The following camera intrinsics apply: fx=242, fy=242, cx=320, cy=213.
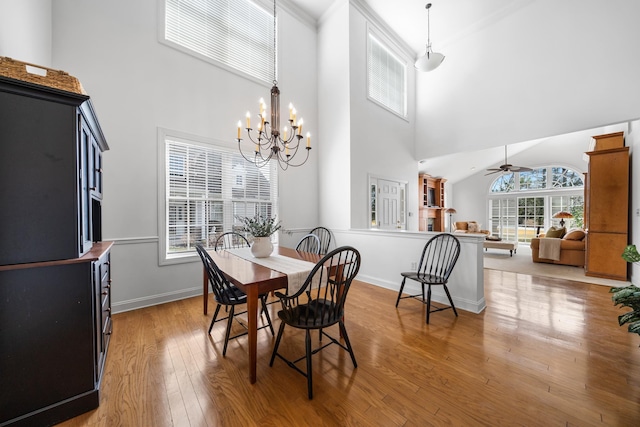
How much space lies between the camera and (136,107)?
3.00 metres

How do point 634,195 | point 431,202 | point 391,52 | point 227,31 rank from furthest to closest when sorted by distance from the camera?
point 431,202, point 391,52, point 634,195, point 227,31

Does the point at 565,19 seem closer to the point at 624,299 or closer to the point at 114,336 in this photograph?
the point at 624,299

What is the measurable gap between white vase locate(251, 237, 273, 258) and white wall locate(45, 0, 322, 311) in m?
1.45

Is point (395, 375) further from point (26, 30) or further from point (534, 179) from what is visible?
point (534, 179)

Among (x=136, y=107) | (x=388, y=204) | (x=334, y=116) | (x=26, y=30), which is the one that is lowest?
(x=388, y=204)

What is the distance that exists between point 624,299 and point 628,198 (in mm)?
4441

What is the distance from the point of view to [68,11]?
8.56 ft

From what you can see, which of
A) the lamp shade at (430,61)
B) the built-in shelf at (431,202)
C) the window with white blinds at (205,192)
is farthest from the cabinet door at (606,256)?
the window with white blinds at (205,192)

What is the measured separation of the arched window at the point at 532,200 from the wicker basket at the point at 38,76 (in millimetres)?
11535

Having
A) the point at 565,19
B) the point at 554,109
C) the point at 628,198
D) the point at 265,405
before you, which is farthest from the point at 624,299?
the point at 565,19

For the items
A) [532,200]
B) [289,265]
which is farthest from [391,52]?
[532,200]

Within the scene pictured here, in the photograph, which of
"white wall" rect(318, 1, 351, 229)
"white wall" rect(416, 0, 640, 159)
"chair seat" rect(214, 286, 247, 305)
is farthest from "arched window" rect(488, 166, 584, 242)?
"chair seat" rect(214, 286, 247, 305)

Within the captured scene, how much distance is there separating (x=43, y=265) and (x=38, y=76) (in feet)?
3.39

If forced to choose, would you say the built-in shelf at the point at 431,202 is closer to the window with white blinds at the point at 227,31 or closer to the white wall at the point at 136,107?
the window with white blinds at the point at 227,31
